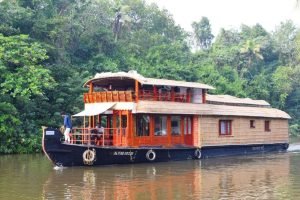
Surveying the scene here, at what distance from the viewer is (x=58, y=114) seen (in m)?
23.5

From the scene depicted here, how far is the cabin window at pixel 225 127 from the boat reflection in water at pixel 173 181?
329 cm

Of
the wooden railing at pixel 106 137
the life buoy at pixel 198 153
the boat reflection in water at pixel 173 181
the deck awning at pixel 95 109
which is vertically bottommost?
the boat reflection in water at pixel 173 181

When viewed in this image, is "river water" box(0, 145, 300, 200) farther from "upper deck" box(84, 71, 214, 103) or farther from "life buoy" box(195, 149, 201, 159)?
"upper deck" box(84, 71, 214, 103)

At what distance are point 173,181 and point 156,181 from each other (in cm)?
45

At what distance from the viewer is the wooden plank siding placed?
63.1 ft

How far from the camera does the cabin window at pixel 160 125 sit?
1798 cm

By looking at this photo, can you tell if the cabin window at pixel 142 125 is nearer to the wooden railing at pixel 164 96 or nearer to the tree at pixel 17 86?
the wooden railing at pixel 164 96

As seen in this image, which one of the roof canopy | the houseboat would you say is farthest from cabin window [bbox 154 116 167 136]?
the roof canopy

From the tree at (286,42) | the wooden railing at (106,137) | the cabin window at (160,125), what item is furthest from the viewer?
the tree at (286,42)

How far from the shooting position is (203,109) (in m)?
19.0

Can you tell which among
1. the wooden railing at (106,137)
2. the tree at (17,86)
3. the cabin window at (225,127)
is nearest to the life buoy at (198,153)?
the cabin window at (225,127)

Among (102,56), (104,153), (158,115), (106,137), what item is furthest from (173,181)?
(102,56)

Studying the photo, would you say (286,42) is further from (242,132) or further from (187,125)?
(187,125)

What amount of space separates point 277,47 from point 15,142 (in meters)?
35.6
